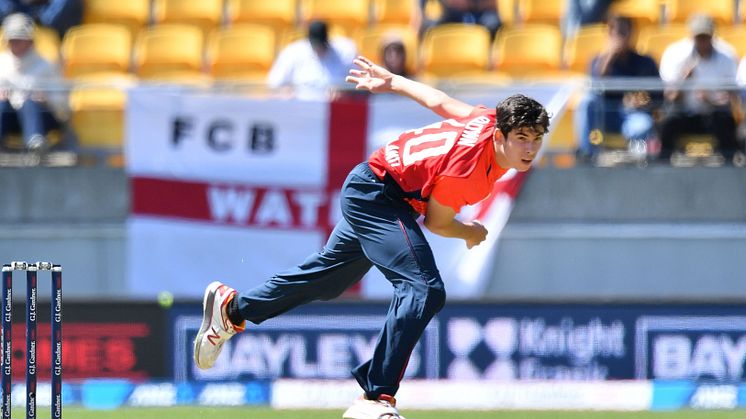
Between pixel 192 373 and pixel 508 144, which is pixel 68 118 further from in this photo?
pixel 508 144

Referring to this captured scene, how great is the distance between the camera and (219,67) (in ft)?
42.6

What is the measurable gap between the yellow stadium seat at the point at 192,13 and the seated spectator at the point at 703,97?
15.7 ft

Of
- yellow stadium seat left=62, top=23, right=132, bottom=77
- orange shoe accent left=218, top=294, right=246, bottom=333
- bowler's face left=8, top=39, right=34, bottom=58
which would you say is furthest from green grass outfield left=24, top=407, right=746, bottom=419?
yellow stadium seat left=62, top=23, right=132, bottom=77

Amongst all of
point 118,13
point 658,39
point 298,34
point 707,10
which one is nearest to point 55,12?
point 118,13

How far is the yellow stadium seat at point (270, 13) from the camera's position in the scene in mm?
13695

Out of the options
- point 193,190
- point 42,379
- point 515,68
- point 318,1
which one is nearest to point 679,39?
point 515,68

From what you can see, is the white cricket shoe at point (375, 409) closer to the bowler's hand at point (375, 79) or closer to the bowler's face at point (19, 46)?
the bowler's hand at point (375, 79)

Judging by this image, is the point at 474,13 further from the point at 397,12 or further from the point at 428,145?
the point at 428,145

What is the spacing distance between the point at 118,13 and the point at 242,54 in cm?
166

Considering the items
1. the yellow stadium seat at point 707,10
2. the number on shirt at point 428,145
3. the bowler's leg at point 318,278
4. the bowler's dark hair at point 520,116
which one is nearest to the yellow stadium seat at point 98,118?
the bowler's leg at point 318,278

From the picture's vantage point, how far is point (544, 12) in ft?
44.0

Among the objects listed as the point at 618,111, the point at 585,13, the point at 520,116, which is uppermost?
the point at 585,13

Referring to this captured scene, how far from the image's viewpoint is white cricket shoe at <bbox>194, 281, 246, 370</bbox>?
7.21m

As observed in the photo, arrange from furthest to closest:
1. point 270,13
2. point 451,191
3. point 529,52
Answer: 1. point 270,13
2. point 529,52
3. point 451,191
